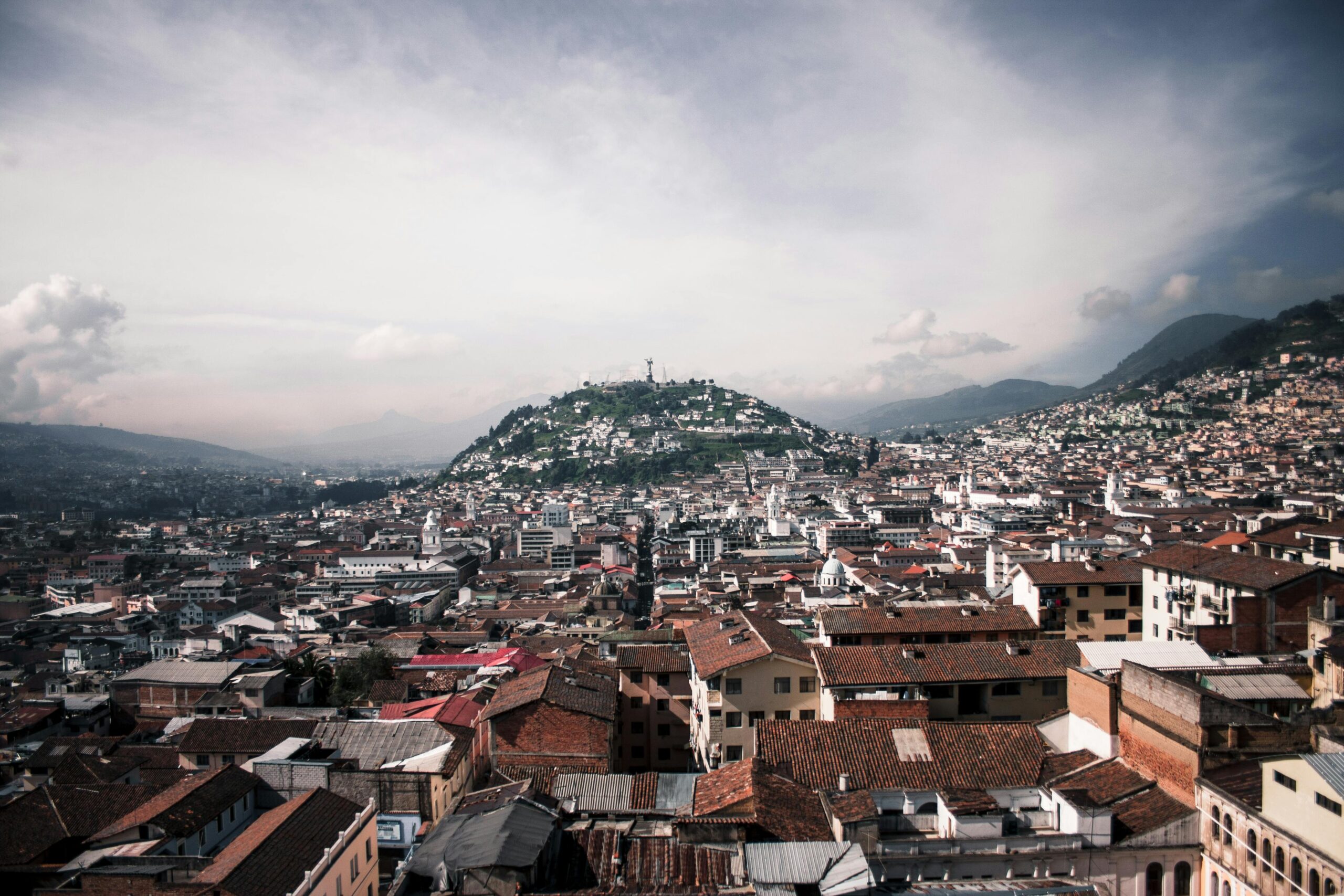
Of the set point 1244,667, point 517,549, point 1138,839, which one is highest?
point 1244,667

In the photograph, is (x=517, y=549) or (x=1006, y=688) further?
(x=517, y=549)

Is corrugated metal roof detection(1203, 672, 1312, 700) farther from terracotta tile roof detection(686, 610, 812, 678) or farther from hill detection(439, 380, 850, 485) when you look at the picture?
hill detection(439, 380, 850, 485)

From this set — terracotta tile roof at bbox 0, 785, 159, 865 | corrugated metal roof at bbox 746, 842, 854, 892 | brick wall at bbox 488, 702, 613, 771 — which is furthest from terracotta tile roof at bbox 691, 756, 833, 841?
terracotta tile roof at bbox 0, 785, 159, 865

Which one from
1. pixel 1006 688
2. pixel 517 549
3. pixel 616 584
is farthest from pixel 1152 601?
pixel 517 549

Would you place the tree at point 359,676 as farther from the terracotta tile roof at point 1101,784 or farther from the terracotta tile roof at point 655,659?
the terracotta tile roof at point 1101,784

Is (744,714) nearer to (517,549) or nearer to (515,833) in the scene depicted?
(515,833)

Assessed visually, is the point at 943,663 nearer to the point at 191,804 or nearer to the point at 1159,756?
the point at 1159,756
